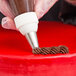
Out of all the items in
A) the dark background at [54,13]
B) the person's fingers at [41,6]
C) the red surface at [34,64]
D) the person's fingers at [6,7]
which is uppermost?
the person's fingers at [6,7]

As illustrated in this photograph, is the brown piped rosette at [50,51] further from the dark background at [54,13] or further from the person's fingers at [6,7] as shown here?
the dark background at [54,13]

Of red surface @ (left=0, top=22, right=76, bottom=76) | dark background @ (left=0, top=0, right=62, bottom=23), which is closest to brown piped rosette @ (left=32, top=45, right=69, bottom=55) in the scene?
red surface @ (left=0, top=22, right=76, bottom=76)

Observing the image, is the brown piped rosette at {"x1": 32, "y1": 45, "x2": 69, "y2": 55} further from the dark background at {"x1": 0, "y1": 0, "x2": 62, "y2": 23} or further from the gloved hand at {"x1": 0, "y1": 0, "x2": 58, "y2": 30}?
the dark background at {"x1": 0, "y1": 0, "x2": 62, "y2": 23}

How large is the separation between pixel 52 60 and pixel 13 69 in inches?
2.3

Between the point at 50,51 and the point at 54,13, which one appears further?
the point at 54,13

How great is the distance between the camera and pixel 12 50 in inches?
12.6

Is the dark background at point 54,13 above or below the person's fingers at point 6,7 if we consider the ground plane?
below

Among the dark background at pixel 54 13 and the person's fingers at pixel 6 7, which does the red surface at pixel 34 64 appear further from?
the dark background at pixel 54 13

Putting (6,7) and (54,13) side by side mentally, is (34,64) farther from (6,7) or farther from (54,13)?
(54,13)

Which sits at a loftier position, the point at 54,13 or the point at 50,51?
the point at 50,51

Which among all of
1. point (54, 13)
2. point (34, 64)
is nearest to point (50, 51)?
point (34, 64)

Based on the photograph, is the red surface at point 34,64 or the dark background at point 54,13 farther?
the dark background at point 54,13

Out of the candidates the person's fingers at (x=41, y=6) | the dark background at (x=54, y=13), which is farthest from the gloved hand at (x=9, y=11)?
the dark background at (x=54, y=13)

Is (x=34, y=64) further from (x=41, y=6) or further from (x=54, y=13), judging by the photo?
(x=54, y=13)
